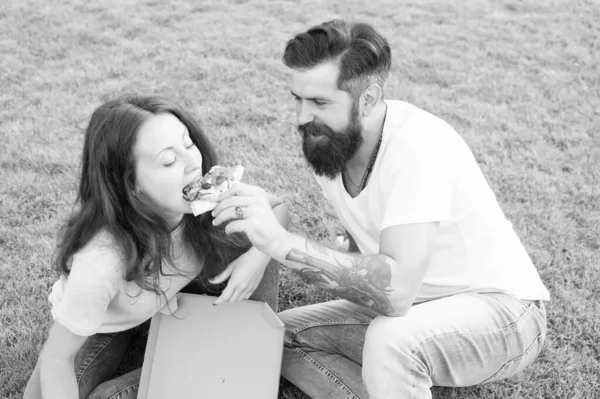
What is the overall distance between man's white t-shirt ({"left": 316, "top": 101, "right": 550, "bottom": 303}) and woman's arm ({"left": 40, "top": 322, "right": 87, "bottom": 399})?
4.72 ft

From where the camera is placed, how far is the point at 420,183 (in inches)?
101

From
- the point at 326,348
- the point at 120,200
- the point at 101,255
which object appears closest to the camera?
the point at 101,255

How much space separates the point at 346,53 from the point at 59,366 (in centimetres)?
191

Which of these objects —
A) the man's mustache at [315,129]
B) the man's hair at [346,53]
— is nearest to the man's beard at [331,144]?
the man's mustache at [315,129]

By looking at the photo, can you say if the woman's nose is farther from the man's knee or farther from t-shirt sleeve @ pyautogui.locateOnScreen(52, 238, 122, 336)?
the man's knee

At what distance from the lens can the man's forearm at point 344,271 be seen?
2.52 meters

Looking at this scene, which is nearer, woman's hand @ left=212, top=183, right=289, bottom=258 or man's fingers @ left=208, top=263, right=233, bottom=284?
woman's hand @ left=212, top=183, right=289, bottom=258

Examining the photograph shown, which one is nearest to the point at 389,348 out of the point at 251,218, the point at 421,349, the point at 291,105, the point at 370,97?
the point at 421,349

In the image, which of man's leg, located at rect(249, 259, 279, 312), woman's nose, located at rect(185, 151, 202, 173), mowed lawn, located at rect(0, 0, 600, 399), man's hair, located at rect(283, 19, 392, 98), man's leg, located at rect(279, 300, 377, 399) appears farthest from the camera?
mowed lawn, located at rect(0, 0, 600, 399)

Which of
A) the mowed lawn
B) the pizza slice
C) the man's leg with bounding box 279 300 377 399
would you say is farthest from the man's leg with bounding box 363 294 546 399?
the pizza slice

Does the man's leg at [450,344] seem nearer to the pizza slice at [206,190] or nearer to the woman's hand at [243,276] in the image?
the woman's hand at [243,276]

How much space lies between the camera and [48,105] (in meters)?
5.73

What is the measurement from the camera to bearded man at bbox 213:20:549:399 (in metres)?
2.53

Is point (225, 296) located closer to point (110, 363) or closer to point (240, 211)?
point (240, 211)
